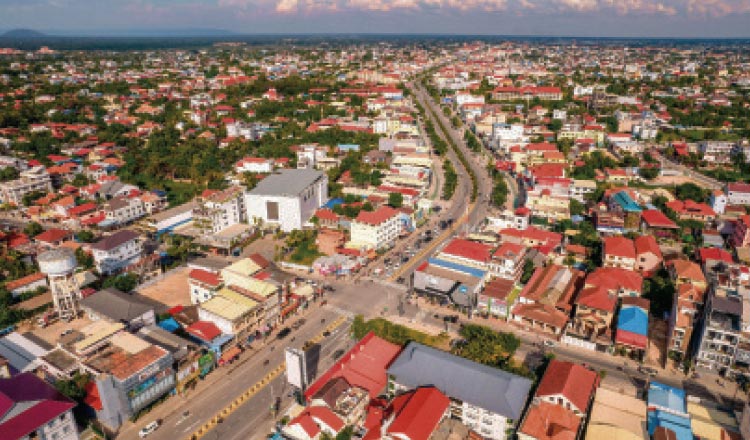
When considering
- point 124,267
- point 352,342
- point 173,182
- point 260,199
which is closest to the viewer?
point 352,342

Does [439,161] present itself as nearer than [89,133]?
Yes

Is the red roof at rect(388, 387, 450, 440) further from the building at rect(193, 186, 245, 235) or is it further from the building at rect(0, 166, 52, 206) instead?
the building at rect(0, 166, 52, 206)

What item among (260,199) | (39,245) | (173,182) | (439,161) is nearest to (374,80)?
(439,161)

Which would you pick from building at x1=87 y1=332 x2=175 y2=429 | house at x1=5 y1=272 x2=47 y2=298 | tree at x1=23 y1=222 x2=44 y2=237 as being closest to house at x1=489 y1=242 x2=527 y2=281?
building at x1=87 y1=332 x2=175 y2=429

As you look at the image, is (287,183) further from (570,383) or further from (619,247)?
(570,383)

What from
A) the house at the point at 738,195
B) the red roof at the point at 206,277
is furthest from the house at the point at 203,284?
the house at the point at 738,195

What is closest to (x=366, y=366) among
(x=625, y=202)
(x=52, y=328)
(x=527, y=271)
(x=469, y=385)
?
(x=469, y=385)

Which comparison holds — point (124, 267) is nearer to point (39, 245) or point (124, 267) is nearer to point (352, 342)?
point (39, 245)
